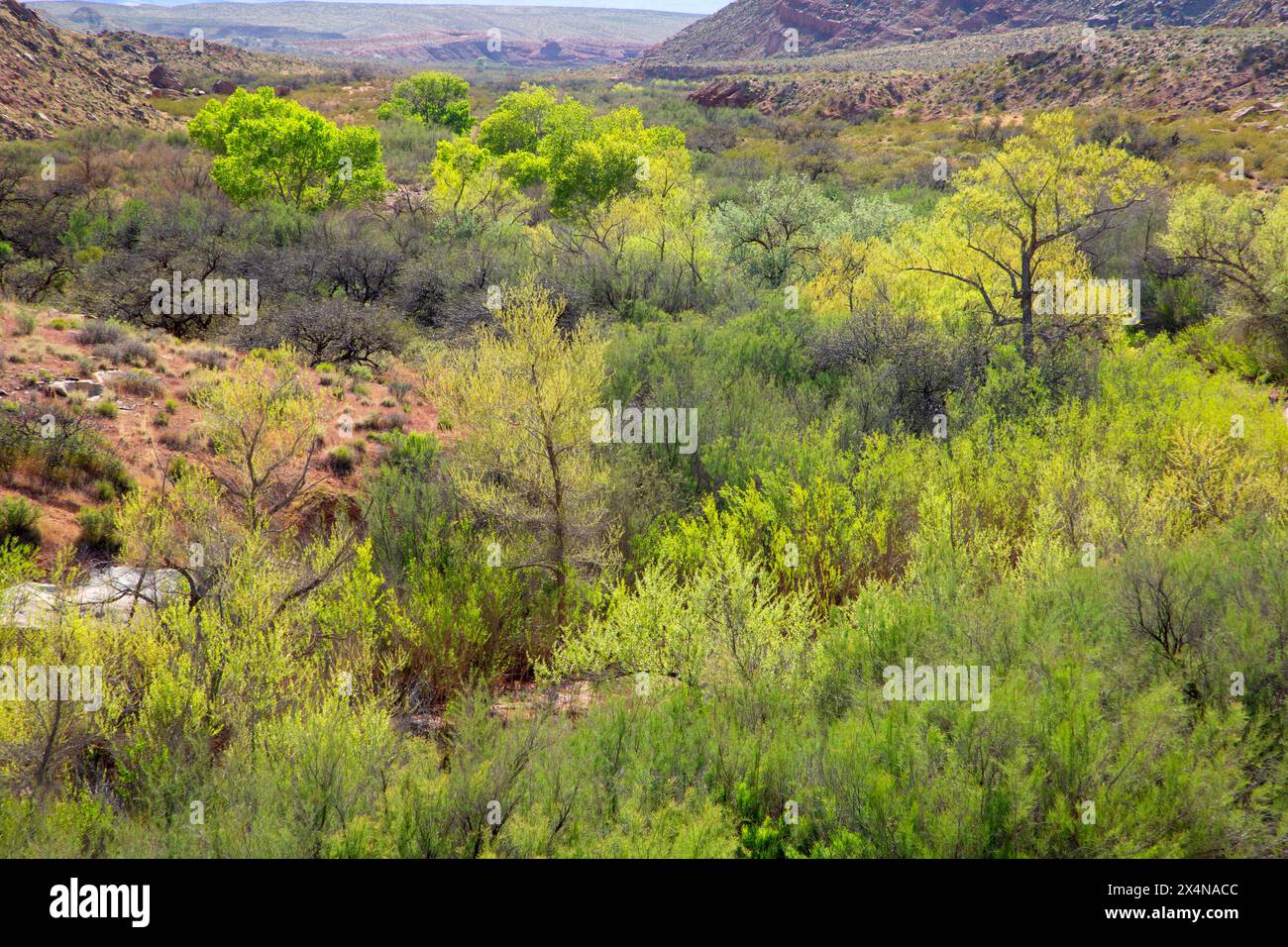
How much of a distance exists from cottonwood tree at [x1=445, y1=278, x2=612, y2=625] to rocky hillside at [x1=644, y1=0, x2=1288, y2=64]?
80.0 metres

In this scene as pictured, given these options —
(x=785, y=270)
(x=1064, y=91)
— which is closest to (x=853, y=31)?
(x=1064, y=91)

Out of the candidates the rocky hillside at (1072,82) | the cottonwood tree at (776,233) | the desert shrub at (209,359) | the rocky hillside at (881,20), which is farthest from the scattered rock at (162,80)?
the rocky hillside at (881,20)

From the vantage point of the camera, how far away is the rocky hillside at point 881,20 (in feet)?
258

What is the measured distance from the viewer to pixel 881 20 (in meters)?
111

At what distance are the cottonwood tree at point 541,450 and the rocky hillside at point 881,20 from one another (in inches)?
3149

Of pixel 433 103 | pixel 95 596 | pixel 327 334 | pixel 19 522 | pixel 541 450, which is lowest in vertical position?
pixel 95 596

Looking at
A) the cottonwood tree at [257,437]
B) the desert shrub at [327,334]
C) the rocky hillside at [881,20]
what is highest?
A: the rocky hillside at [881,20]

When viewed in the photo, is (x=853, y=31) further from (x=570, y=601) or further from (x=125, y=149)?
(x=570, y=601)

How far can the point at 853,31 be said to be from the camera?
11081 centimetres

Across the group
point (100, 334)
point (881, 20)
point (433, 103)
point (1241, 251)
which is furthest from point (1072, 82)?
point (881, 20)

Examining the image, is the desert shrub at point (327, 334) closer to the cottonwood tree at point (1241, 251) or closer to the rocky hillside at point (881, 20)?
the cottonwood tree at point (1241, 251)

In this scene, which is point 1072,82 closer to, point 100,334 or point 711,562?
point 711,562

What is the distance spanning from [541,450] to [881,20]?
125 meters

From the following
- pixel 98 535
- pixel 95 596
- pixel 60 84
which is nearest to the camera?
pixel 95 596
